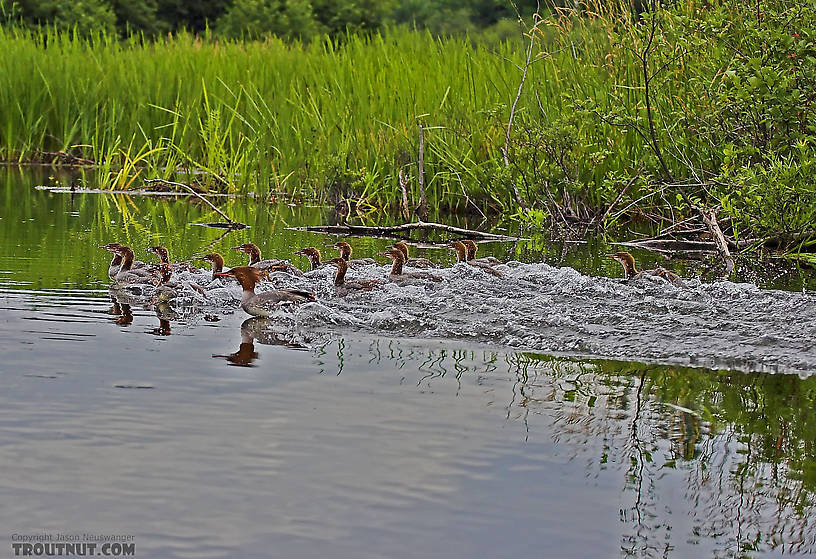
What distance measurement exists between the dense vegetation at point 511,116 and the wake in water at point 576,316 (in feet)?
5.69

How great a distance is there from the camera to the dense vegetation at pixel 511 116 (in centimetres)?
921

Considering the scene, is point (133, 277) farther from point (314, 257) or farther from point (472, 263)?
point (472, 263)

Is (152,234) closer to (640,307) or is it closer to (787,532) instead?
(640,307)

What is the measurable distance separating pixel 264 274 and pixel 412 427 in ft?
11.5

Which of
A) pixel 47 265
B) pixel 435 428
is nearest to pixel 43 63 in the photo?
pixel 47 265

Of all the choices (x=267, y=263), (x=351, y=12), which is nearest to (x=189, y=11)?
(x=351, y=12)

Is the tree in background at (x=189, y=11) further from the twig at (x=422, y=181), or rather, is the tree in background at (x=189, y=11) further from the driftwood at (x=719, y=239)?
the driftwood at (x=719, y=239)

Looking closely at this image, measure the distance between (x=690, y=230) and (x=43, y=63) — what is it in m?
12.4

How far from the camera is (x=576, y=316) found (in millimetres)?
6977

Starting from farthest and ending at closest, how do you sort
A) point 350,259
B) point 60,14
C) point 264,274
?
point 60,14
point 350,259
point 264,274

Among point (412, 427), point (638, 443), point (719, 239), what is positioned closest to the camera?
point (638, 443)

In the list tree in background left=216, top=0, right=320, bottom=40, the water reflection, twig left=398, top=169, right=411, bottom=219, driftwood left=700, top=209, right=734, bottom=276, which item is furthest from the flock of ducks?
tree in background left=216, top=0, right=320, bottom=40

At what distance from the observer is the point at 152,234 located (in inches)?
439

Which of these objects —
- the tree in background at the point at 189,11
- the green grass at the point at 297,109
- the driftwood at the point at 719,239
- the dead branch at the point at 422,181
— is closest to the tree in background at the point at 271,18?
the tree in background at the point at 189,11
